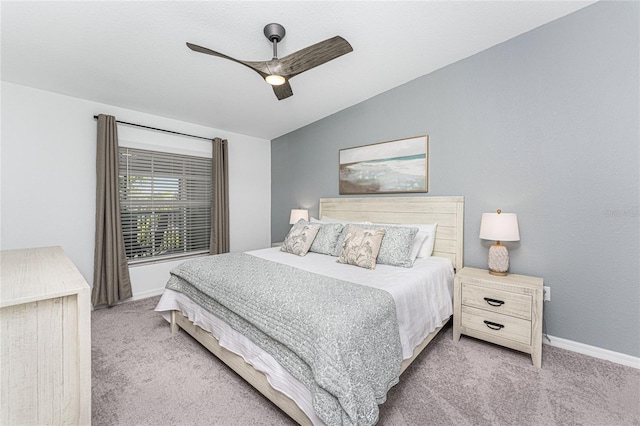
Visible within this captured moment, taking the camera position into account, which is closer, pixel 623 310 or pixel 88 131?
pixel 623 310

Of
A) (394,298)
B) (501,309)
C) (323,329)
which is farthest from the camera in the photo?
(501,309)

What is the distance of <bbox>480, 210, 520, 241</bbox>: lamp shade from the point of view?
Answer: 7.20ft

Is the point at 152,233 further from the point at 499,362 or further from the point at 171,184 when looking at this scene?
the point at 499,362

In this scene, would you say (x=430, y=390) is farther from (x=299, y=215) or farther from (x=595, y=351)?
(x=299, y=215)

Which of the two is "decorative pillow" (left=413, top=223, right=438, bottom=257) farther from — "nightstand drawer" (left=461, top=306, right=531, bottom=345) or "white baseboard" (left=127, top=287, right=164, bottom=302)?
"white baseboard" (left=127, top=287, right=164, bottom=302)

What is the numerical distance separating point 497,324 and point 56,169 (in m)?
4.50

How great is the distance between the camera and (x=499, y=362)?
6.61 feet

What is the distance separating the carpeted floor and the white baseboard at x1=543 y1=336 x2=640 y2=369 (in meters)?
0.05

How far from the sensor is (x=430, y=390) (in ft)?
5.62

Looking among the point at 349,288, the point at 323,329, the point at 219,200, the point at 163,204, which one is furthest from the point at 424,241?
the point at 163,204

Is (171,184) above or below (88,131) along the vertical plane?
below

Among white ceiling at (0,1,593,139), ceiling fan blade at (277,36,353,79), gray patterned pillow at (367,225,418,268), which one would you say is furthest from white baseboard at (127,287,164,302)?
ceiling fan blade at (277,36,353,79)

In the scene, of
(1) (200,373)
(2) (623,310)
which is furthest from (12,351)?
(2) (623,310)

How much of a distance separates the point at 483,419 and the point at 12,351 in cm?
214
